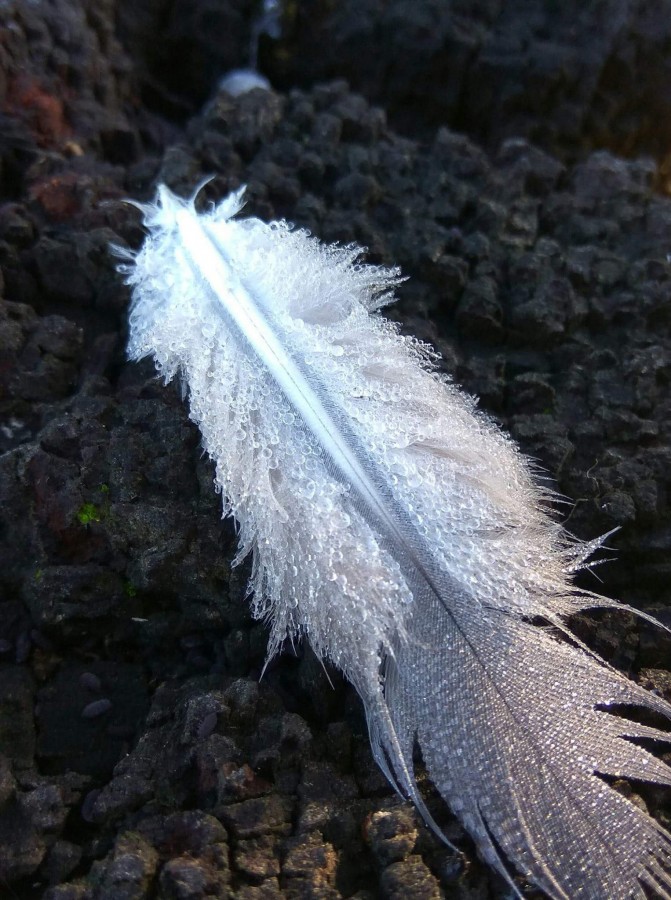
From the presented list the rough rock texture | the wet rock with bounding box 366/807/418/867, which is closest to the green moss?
the wet rock with bounding box 366/807/418/867

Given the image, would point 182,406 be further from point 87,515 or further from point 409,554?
point 409,554

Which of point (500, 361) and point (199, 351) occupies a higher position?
point (500, 361)

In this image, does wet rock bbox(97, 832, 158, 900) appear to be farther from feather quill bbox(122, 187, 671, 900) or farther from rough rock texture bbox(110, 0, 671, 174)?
rough rock texture bbox(110, 0, 671, 174)

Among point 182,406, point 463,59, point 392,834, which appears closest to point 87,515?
point 182,406

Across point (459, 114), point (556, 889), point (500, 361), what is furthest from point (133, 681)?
point (459, 114)

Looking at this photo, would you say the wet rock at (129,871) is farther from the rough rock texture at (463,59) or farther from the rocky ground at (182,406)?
the rough rock texture at (463,59)

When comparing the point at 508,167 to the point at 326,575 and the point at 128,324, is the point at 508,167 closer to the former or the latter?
the point at 128,324
